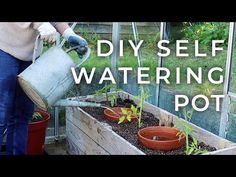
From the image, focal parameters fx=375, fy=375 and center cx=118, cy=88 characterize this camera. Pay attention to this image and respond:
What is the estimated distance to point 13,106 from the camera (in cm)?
204

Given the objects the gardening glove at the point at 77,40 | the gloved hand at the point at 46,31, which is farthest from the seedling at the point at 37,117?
the gloved hand at the point at 46,31

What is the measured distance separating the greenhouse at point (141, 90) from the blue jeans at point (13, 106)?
7 centimetres

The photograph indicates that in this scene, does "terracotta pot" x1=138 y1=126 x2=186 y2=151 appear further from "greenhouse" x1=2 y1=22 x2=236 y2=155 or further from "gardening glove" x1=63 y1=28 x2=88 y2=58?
"gardening glove" x1=63 y1=28 x2=88 y2=58

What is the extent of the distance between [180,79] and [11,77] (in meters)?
1.17

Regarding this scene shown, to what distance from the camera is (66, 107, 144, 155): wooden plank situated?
6.34ft

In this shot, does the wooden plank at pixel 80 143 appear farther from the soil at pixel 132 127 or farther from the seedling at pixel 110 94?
the seedling at pixel 110 94

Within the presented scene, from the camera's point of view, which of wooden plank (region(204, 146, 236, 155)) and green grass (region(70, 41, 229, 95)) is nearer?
wooden plank (region(204, 146, 236, 155))

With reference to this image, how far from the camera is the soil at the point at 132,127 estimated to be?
6.48 ft

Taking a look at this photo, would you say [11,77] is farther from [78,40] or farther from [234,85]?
[234,85]

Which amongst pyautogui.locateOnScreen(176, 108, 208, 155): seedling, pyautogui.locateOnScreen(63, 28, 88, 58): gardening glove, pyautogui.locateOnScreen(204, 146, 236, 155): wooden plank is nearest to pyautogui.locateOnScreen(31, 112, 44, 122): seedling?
pyautogui.locateOnScreen(63, 28, 88, 58): gardening glove

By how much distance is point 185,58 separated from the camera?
2.51 metres

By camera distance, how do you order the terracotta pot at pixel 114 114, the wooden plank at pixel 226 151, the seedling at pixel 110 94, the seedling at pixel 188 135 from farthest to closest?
the seedling at pixel 110 94
the terracotta pot at pixel 114 114
the seedling at pixel 188 135
the wooden plank at pixel 226 151

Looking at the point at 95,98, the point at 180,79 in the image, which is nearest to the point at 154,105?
the point at 180,79

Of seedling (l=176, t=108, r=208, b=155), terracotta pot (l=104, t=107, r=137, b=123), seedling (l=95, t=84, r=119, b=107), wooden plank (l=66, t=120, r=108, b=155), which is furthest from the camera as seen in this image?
seedling (l=95, t=84, r=119, b=107)
